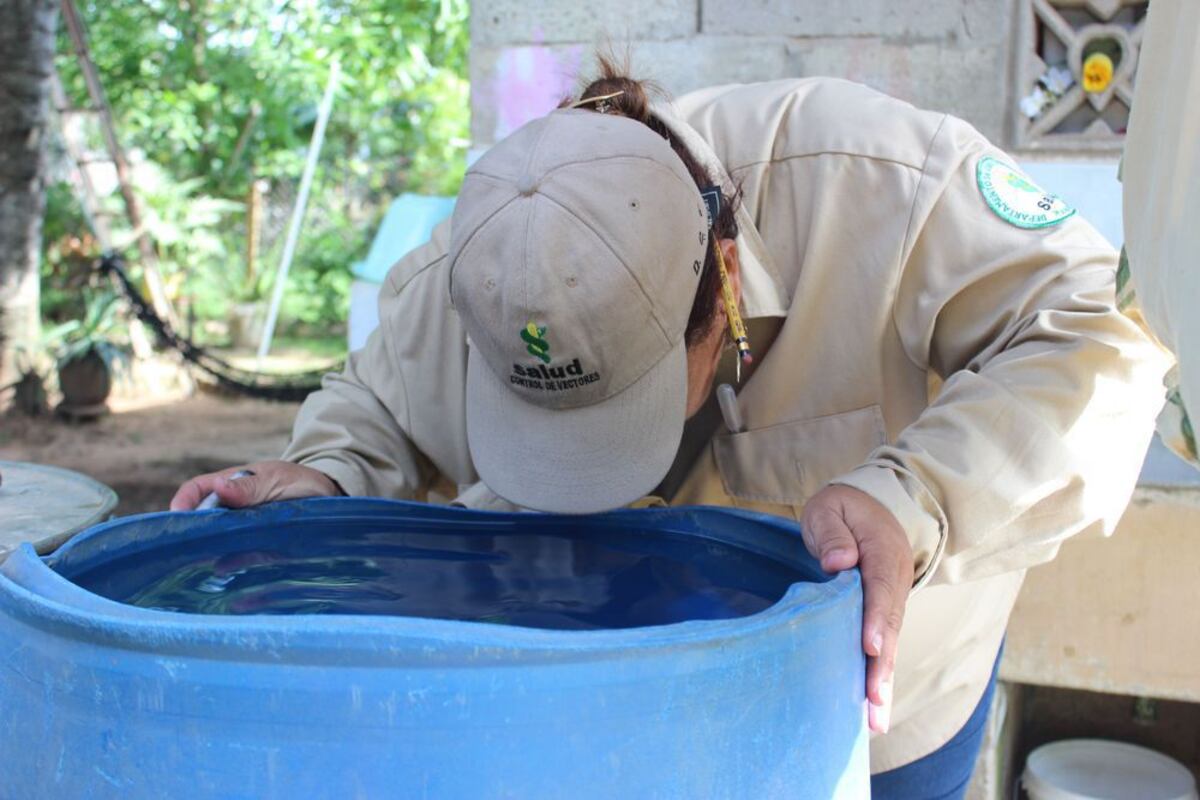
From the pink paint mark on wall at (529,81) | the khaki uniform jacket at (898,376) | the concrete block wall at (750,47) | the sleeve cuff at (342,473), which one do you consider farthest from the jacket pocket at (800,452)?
the pink paint mark on wall at (529,81)

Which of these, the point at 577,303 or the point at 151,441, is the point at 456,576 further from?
the point at 151,441

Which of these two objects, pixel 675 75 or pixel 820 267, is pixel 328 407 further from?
pixel 675 75

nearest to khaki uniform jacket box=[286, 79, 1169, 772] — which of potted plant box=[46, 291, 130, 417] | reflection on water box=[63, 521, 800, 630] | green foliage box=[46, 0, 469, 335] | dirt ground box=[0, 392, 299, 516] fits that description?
reflection on water box=[63, 521, 800, 630]

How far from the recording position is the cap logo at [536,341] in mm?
1325

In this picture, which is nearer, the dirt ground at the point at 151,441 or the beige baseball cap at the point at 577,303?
the beige baseball cap at the point at 577,303

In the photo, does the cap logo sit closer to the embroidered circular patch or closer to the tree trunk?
the embroidered circular patch

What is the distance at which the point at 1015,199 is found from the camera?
1610mm

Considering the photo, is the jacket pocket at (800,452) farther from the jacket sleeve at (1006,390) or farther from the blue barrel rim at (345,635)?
the blue barrel rim at (345,635)

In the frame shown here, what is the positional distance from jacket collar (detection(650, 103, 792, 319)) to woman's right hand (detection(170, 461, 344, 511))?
62 centimetres

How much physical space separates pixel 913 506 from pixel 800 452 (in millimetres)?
417

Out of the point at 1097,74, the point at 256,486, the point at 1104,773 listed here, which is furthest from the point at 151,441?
the point at 256,486

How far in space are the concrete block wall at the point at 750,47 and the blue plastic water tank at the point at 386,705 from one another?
213 cm

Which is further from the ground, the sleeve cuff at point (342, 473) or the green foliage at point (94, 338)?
the sleeve cuff at point (342, 473)

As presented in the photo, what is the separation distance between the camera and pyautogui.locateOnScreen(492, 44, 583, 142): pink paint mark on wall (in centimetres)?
317
